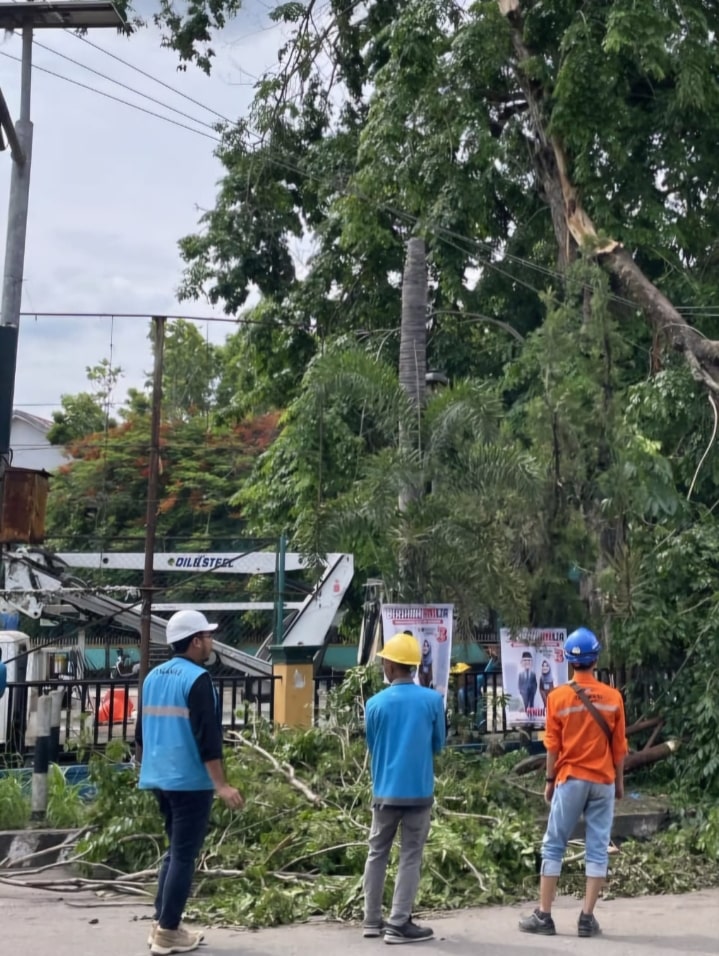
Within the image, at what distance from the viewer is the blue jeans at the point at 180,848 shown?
5770 mm

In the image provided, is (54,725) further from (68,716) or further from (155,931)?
(155,931)

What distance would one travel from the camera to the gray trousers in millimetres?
6191

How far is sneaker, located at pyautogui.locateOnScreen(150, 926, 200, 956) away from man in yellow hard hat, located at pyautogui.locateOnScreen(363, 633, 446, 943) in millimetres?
1059

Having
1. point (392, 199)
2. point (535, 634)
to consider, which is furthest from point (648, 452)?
point (392, 199)

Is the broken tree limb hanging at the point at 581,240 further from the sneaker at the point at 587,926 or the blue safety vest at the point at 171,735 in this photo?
the blue safety vest at the point at 171,735

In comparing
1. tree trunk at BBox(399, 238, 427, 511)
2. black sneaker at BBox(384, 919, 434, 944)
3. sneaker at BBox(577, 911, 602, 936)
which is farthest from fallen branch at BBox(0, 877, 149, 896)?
tree trunk at BBox(399, 238, 427, 511)

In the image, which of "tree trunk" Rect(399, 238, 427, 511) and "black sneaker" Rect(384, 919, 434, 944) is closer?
"black sneaker" Rect(384, 919, 434, 944)

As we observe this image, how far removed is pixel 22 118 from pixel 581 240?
23.8 ft

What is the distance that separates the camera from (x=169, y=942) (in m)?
5.83

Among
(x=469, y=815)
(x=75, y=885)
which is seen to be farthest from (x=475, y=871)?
(x=75, y=885)

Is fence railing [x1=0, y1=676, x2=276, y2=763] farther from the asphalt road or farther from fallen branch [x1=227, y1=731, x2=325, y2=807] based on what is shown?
the asphalt road

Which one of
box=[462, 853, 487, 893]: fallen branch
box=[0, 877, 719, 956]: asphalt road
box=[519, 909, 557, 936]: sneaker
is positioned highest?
box=[462, 853, 487, 893]: fallen branch

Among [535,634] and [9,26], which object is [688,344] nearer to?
[535,634]

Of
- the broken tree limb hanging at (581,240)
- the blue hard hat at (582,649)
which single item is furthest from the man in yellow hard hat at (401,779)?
the broken tree limb hanging at (581,240)
